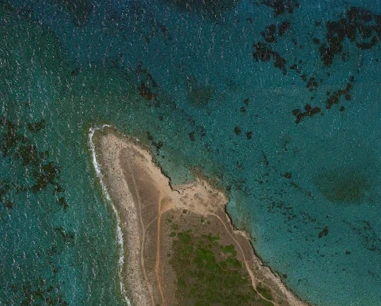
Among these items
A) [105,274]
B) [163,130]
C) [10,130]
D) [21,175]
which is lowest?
[105,274]

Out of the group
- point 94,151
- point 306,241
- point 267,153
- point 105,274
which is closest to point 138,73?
point 94,151

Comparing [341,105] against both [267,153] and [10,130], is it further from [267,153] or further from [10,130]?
[10,130]

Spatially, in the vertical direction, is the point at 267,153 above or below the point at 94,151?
above

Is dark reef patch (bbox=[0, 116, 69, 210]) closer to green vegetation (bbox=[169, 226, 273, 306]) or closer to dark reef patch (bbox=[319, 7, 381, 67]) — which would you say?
green vegetation (bbox=[169, 226, 273, 306])

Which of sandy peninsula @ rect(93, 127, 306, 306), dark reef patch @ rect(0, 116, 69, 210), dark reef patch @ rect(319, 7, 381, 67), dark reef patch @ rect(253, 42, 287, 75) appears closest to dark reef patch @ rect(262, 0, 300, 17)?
dark reef patch @ rect(253, 42, 287, 75)

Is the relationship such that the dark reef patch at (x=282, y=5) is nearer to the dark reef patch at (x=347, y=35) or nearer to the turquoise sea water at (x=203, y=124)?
the turquoise sea water at (x=203, y=124)
